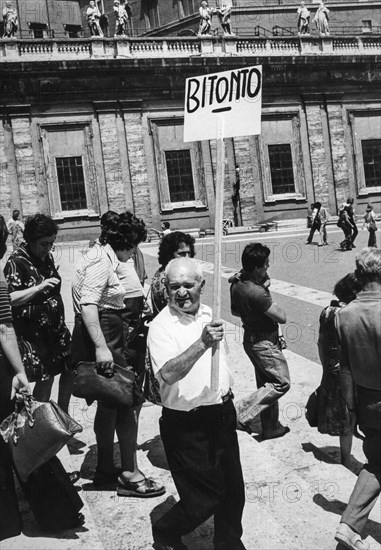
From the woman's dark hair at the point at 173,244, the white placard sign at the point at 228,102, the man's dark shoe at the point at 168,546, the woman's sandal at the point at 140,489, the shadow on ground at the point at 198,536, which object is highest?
the white placard sign at the point at 228,102

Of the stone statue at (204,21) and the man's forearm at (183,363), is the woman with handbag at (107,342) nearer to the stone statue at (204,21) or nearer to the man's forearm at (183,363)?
the man's forearm at (183,363)

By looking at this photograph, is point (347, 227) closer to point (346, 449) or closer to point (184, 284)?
point (346, 449)

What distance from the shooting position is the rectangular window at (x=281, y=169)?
32.1 metres

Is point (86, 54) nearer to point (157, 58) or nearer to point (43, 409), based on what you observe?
point (157, 58)

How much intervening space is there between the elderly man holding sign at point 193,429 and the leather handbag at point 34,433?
0.72 meters

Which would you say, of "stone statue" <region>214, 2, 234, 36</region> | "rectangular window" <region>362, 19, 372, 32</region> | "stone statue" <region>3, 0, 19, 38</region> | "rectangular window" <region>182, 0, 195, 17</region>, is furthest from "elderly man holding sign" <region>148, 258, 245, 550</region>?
"rectangular window" <region>362, 19, 372, 32</region>

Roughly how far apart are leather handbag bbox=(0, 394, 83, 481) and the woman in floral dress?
3.56 ft

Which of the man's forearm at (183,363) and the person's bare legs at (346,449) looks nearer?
the man's forearm at (183,363)

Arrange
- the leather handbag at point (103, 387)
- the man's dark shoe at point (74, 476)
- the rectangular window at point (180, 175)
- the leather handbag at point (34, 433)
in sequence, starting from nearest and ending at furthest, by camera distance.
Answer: the leather handbag at point (34, 433), the leather handbag at point (103, 387), the man's dark shoe at point (74, 476), the rectangular window at point (180, 175)

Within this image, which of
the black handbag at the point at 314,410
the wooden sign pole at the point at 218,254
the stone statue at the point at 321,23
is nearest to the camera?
the wooden sign pole at the point at 218,254

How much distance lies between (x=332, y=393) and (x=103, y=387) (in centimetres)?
207

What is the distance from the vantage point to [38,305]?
5.46 m

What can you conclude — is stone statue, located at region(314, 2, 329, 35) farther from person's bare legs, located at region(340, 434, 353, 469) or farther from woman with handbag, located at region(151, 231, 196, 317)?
person's bare legs, located at region(340, 434, 353, 469)

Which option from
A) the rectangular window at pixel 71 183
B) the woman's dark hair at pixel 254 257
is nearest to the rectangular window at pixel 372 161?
the rectangular window at pixel 71 183
